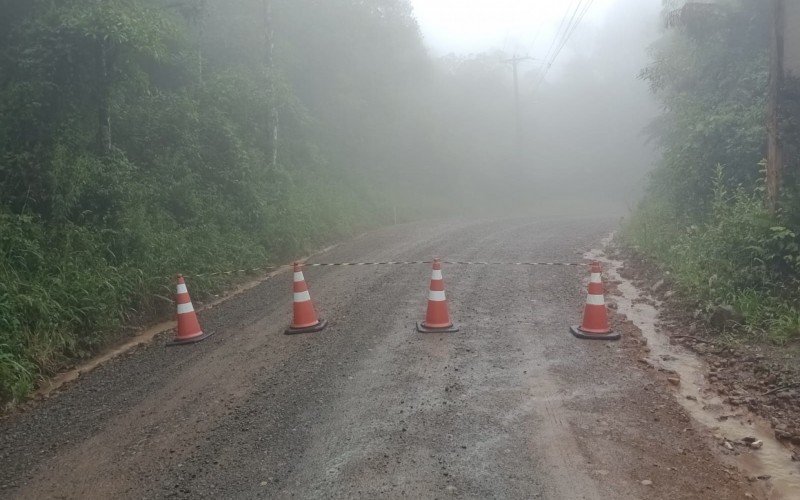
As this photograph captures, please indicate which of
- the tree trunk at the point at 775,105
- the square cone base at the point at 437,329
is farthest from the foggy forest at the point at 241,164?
the square cone base at the point at 437,329

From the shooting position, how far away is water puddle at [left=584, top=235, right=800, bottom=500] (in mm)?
3793

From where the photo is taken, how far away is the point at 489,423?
14.4 ft

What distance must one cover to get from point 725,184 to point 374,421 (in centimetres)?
931

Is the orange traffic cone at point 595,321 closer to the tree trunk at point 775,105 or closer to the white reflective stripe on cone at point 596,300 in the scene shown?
the white reflective stripe on cone at point 596,300

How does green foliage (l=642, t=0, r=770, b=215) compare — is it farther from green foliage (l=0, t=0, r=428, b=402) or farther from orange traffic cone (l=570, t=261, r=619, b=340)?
green foliage (l=0, t=0, r=428, b=402)

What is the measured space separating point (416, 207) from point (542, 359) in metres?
20.9

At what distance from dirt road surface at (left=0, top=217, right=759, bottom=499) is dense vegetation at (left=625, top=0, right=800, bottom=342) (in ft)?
6.10

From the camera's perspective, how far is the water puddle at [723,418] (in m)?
3.79

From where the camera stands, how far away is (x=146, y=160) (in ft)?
39.8

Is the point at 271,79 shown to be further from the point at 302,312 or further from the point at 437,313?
the point at 437,313

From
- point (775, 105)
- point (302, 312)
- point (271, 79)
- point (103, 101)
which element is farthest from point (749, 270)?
point (271, 79)

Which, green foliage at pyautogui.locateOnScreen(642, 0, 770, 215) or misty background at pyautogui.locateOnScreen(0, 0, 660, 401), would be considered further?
green foliage at pyautogui.locateOnScreen(642, 0, 770, 215)

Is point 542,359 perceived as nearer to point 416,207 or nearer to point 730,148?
point 730,148

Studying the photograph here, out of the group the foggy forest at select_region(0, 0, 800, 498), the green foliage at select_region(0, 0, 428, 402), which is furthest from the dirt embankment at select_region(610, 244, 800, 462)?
the green foliage at select_region(0, 0, 428, 402)
